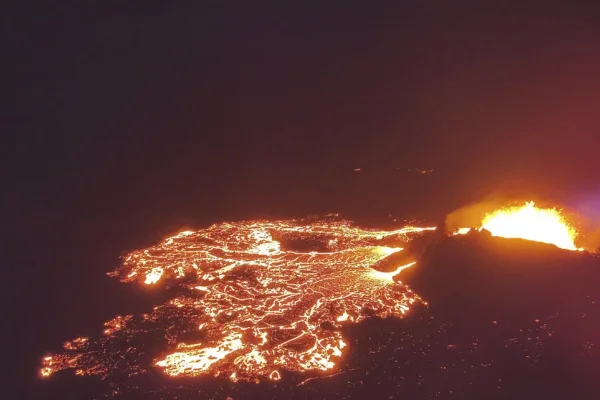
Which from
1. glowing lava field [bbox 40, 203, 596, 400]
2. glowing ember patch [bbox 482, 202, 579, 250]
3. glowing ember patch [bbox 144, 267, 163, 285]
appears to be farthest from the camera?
glowing ember patch [bbox 144, 267, 163, 285]

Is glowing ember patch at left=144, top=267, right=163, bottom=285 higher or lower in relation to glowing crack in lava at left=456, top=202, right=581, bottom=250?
lower

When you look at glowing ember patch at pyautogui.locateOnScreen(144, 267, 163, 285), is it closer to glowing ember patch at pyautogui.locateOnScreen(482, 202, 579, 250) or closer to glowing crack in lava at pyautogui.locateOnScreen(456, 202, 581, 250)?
glowing crack in lava at pyautogui.locateOnScreen(456, 202, 581, 250)

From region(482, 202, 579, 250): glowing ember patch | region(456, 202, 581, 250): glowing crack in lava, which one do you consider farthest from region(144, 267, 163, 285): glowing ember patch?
region(482, 202, 579, 250): glowing ember patch

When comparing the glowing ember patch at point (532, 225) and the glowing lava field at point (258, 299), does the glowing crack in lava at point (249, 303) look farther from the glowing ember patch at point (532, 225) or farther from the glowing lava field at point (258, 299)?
the glowing ember patch at point (532, 225)

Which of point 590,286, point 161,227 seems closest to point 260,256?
point 161,227

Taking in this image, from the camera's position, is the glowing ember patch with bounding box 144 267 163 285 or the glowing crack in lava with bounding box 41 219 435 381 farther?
the glowing ember patch with bounding box 144 267 163 285

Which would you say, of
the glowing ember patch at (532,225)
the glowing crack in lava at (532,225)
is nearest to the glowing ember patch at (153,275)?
the glowing crack in lava at (532,225)

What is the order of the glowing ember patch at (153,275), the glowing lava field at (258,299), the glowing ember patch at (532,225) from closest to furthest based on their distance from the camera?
the glowing lava field at (258,299) < the glowing ember patch at (532,225) < the glowing ember patch at (153,275)
